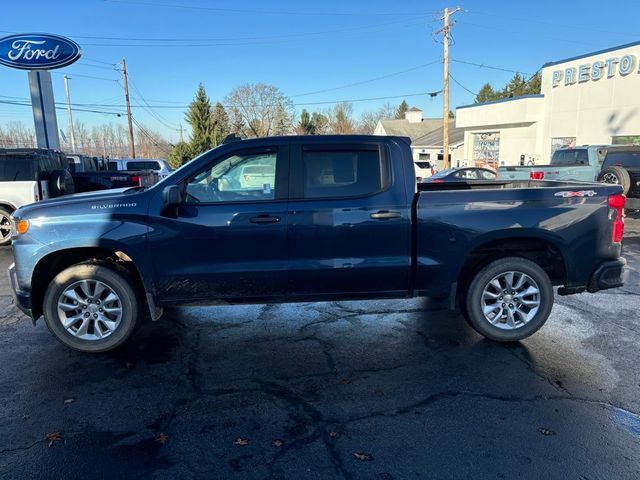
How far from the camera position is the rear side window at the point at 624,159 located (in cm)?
1246

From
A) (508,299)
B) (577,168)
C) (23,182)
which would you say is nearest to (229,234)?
(508,299)

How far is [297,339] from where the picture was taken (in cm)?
486

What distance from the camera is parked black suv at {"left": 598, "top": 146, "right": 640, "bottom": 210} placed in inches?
470

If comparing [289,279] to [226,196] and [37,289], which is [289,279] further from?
[37,289]

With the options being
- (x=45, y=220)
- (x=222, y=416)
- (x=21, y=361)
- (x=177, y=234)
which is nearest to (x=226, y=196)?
(x=177, y=234)

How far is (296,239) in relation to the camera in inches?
172

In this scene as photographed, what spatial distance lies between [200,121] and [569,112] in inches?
1394

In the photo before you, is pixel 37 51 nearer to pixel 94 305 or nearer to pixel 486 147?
pixel 94 305

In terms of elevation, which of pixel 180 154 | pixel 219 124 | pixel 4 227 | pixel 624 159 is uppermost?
pixel 219 124

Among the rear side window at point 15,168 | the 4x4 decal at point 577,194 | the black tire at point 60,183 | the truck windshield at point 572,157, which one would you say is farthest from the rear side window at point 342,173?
the truck windshield at point 572,157

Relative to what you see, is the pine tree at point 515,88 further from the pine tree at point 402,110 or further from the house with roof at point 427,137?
the pine tree at point 402,110

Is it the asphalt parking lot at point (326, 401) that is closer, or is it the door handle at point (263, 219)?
the asphalt parking lot at point (326, 401)

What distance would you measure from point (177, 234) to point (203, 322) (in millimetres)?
1494

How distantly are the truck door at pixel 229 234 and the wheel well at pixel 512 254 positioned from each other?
6.13 feet
